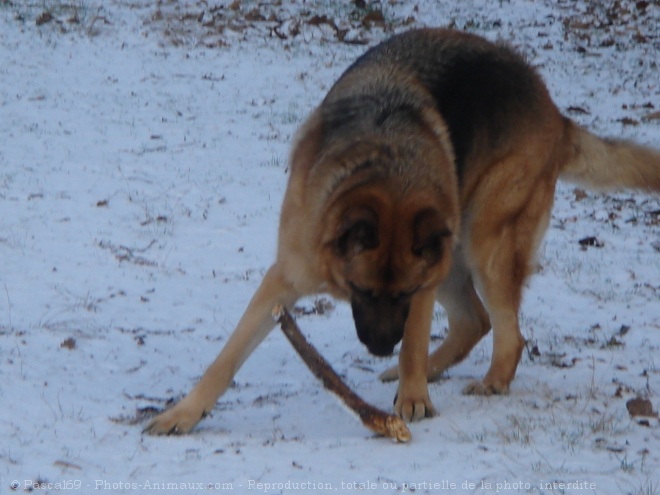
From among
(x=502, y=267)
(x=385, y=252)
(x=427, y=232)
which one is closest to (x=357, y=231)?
(x=385, y=252)

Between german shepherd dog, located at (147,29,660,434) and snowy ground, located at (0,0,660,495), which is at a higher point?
german shepherd dog, located at (147,29,660,434)

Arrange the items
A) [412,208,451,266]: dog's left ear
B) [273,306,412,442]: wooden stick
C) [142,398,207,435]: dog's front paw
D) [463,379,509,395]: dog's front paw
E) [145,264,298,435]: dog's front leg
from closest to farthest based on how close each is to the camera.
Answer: [412,208,451,266]: dog's left ear, [273,306,412,442]: wooden stick, [142,398,207,435]: dog's front paw, [145,264,298,435]: dog's front leg, [463,379,509,395]: dog's front paw

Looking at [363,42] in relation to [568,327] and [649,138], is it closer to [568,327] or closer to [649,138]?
[649,138]

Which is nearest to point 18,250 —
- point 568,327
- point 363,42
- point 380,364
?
point 380,364

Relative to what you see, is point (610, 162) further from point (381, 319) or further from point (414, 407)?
point (381, 319)

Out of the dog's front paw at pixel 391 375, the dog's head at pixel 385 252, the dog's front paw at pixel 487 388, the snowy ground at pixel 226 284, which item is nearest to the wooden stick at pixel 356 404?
the snowy ground at pixel 226 284

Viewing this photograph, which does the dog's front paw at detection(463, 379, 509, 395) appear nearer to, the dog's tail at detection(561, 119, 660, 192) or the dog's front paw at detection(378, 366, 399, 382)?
the dog's front paw at detection(378, 366, 399, 382)

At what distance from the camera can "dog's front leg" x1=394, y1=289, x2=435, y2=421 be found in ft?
16.0

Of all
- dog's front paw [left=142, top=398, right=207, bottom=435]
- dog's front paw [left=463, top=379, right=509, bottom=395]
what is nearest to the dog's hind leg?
dog's front paw [left=463, top=379, right=509, bottom=395]

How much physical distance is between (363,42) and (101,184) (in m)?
6.85

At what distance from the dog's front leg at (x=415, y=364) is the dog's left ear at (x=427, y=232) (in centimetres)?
56

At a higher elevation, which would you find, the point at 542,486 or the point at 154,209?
the point at 542,486

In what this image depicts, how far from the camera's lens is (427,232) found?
423cm

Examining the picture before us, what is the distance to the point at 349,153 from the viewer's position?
466cm
